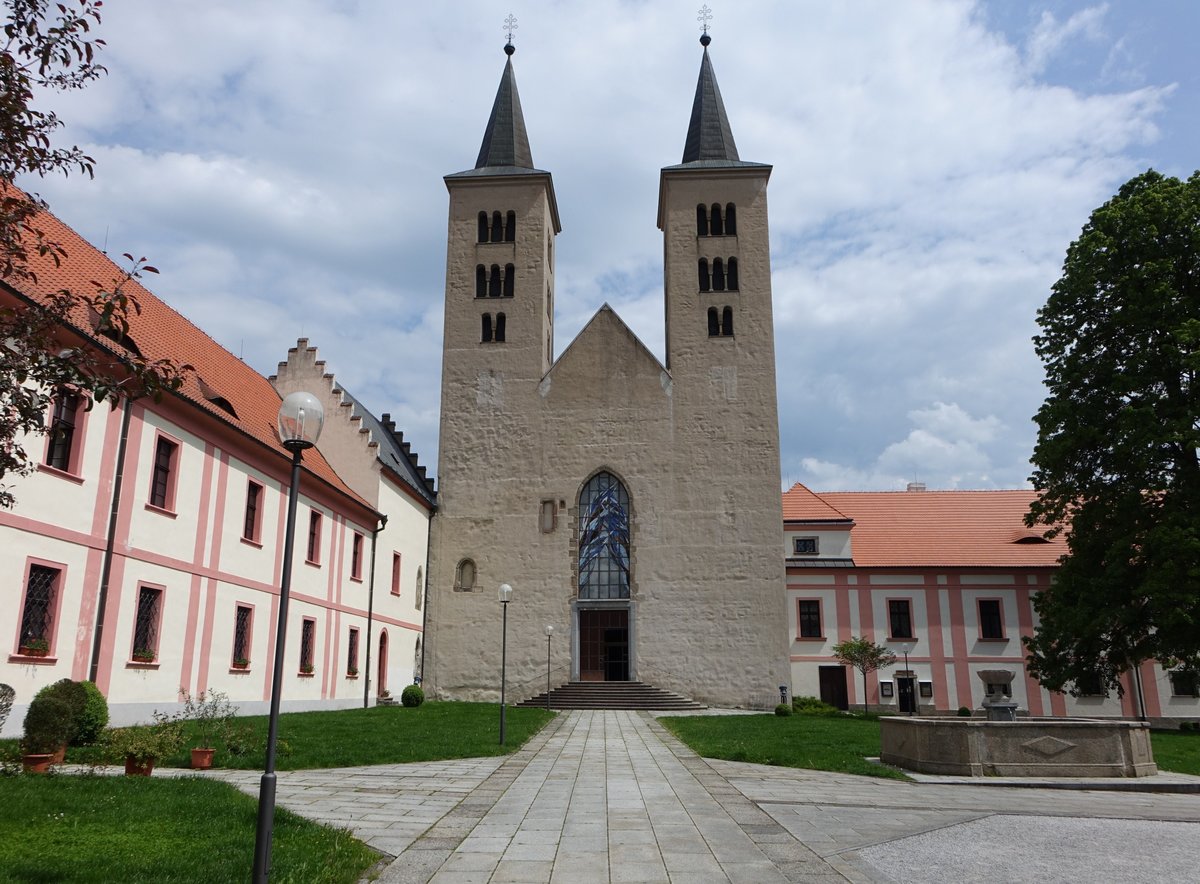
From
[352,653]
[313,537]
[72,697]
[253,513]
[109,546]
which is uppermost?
[253,513]

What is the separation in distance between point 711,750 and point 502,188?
2845 cm

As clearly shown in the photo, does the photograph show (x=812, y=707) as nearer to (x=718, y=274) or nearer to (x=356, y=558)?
(x=356, y=558)

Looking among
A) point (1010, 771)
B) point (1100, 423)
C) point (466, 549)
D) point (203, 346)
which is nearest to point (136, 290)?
point (203, 346)

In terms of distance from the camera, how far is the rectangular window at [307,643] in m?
25.2

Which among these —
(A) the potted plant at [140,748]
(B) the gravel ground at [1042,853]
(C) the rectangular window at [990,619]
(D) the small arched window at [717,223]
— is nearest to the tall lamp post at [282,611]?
(B) the gravel ground at [1042,853]

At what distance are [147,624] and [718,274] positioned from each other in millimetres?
25959

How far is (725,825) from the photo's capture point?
904cm

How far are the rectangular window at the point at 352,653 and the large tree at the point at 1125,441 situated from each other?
67.6 feet

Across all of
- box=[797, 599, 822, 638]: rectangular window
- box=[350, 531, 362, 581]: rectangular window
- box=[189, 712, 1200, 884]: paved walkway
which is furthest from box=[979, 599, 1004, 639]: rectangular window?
box=[350, 531, 362, 581]: rectangular window

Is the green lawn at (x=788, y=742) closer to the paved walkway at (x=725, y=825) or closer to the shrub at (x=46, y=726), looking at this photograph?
A: the paved walkway at (x=725, y=825)

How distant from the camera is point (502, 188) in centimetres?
3869

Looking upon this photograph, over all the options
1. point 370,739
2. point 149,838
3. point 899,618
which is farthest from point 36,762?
point 899,618

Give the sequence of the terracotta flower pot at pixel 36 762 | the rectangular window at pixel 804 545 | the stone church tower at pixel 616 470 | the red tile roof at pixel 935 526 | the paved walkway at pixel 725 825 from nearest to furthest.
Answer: the paved walkway at pixel 725 825, the terracotta flower pot at pixel 36 762, the stone church tower at pixel 616 470, the red tile roof at pixel 935 526, the rectangular window at pixel 804 545

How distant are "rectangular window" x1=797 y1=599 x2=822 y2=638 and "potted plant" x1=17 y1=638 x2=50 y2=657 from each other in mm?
28752
